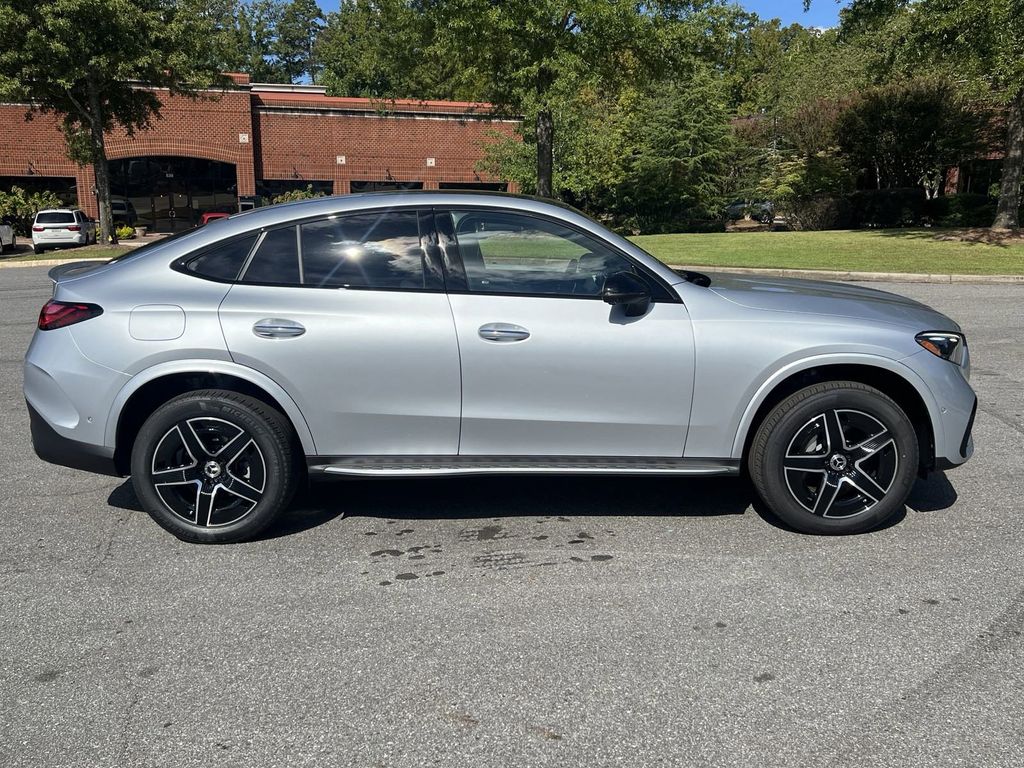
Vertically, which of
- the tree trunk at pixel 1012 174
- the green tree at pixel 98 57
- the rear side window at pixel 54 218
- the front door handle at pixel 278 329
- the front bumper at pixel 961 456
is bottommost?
the rear side window at pixel 54 218

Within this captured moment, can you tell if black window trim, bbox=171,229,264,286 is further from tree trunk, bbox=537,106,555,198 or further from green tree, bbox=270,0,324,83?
green tree, bbox=270,0,324,83

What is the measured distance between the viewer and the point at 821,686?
2996 millimetres

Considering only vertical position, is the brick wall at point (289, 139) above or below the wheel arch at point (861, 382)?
above

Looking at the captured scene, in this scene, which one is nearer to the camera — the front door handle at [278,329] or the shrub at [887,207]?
the front door handle at [278,329]

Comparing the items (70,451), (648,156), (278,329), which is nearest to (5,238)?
(648,156)

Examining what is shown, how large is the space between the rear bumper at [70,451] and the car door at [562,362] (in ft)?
5.75

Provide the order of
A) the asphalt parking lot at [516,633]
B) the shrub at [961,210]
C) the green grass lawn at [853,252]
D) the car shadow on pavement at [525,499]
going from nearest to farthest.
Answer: the asphalt parking lot at [516,633] < the car shadow on pavement at [525,499] < the green grass lawn at [853,252] < the shrub at [961,210]

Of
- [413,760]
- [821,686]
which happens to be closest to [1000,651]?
[821,686]

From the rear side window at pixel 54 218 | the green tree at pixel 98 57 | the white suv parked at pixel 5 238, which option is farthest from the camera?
the rear side window at pixel 54 218

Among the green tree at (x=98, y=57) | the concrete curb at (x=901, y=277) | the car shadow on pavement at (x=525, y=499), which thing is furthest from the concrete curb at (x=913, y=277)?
the green tree at (x=98, y=57)

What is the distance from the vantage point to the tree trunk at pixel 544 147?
79.0ft

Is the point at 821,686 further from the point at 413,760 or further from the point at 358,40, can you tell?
the point at 358,40

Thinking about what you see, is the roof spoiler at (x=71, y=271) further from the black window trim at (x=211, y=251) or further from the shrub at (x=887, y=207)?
the shrub at (x=887, y=207)

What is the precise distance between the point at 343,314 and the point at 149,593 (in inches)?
59.5
